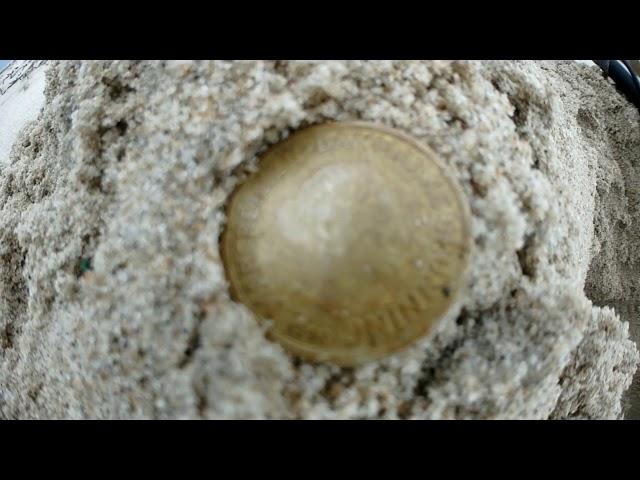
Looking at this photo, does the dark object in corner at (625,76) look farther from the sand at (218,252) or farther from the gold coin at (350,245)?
the gold coin at (350,245)

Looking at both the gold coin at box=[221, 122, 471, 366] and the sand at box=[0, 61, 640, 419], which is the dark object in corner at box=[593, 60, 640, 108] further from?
the gold coin at box=[221, 122, 471, 366]

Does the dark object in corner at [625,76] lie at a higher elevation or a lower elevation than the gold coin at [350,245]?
lower

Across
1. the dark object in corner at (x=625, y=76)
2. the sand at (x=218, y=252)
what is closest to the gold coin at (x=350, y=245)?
the sand at (x=218, y=252)

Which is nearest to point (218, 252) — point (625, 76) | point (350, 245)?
point (350, 245)

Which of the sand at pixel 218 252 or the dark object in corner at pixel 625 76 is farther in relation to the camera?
the dark object in corner at pixel 625 76

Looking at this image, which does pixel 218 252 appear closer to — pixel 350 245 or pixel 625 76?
pixel 350 245

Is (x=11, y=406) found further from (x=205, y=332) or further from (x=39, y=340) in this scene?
(x=205, y=332)
